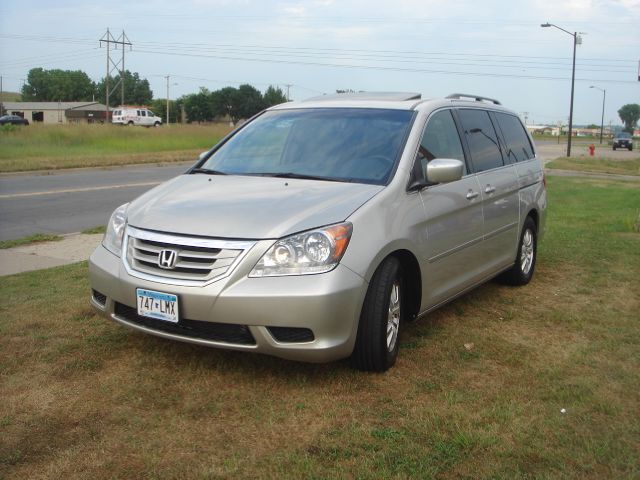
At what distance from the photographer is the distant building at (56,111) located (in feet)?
329

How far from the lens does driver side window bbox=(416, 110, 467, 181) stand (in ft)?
16.3

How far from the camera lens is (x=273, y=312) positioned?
382cm

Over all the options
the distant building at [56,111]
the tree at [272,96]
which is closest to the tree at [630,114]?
the tree at [272,96]

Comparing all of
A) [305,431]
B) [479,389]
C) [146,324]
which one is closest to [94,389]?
[146,324]

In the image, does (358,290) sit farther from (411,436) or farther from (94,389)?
(94,389)

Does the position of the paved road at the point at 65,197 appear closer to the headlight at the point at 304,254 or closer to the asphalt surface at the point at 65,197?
the asphalt surface at the point at 65,197

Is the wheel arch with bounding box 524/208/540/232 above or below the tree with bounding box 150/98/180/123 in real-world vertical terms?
below

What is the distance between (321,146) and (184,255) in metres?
1.51

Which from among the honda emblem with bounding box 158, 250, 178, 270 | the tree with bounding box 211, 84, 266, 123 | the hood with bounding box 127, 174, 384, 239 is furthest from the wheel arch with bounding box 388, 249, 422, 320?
the tree with bounding box 211, 84, 266, 123

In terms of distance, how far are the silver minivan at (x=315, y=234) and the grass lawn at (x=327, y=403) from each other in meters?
0.30

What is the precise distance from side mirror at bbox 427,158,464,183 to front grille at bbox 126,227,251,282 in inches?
57.1

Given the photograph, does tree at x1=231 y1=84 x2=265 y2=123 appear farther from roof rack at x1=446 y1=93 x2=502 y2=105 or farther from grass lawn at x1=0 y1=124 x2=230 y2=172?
roof rack at x1=446 y1=93 x2=502 y2=105

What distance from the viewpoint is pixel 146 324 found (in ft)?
13.7

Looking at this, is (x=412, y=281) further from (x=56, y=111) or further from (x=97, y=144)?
(x=56, y=111)
